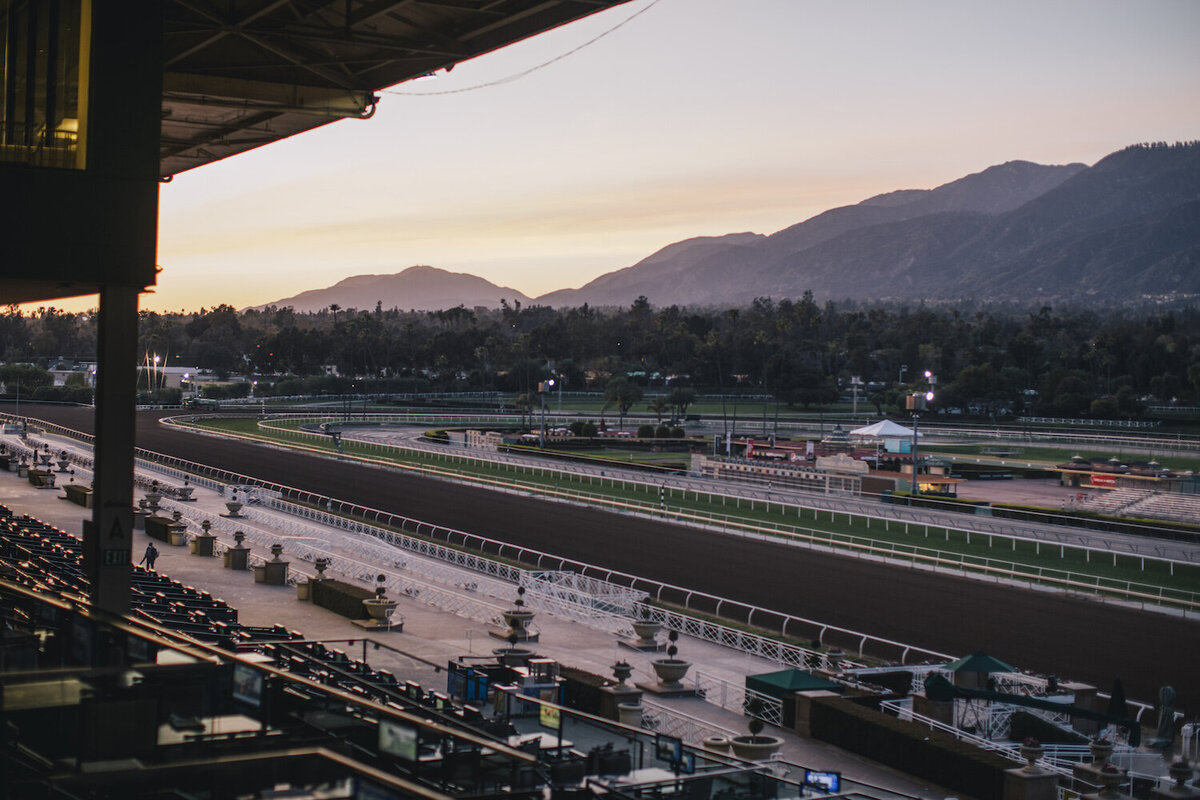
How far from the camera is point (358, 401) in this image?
119562 millimetres

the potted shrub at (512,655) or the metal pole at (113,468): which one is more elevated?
the metal pole at (113,468)

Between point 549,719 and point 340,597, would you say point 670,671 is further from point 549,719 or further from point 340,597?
point 549,719

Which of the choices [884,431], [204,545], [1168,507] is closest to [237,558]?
[204,545]

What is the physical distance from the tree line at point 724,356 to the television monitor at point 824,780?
94410 mm

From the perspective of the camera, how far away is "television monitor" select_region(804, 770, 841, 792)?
9.16 meters

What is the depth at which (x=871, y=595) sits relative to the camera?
1069 inches

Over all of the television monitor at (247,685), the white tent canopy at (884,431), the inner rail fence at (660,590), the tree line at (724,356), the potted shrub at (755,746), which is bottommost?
the inner rail fence at (660,590)

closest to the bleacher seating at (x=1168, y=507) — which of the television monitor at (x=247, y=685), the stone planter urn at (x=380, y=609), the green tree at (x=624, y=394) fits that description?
the stone planter urn at (x=380, y=609)

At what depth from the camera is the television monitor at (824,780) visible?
916cm

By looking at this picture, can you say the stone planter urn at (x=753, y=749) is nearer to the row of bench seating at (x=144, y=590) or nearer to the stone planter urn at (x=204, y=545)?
the row of bench seating at (x=144, y=590)

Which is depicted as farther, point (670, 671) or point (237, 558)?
point (237, 558)

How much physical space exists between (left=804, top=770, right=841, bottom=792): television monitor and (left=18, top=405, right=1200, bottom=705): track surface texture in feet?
40.9

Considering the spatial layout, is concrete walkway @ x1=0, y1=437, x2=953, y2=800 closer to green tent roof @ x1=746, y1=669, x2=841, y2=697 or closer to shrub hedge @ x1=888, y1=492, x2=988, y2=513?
green tent roof @ x1=746, y1=669, x2=841, y2=697

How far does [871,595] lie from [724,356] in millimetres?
119655
